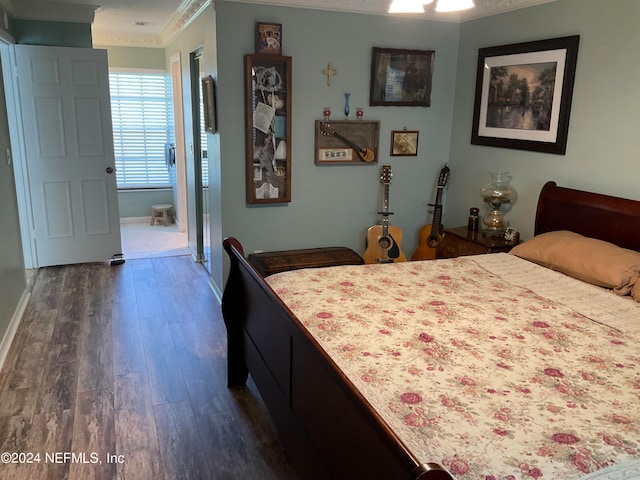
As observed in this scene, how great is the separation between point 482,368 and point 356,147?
105 inches

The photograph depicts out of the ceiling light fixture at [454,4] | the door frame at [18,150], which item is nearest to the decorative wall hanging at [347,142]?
the ceiling light fixture at [454,4]

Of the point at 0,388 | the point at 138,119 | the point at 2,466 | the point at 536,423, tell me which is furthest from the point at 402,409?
the point at 138,119

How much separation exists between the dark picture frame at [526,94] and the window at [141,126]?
4.32m

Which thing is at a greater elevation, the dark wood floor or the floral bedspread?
the floral bedspread

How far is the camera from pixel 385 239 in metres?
4.21

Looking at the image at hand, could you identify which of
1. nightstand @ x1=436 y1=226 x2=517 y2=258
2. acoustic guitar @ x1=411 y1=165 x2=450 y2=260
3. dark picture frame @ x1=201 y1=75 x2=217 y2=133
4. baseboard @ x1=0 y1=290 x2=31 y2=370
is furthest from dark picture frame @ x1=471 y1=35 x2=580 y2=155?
baseboard @ x1=0 y1=290 x2=31 y2=370

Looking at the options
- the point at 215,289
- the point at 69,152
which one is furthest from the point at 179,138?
the point at 215,289

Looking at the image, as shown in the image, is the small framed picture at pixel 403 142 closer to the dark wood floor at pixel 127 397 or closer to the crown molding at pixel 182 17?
the crown molding at pixel 182 17

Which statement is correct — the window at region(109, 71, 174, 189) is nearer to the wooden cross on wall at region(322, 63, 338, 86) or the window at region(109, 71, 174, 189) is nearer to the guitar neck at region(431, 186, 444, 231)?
the wooden cross on wall at region(322, 63, 338, 86)

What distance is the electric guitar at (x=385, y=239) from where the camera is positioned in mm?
4211

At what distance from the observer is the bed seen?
133 cm

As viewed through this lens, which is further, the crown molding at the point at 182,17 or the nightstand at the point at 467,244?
the crown molding at the point at 182,17

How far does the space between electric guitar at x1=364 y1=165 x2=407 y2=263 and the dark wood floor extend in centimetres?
135

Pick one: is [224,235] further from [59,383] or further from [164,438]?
[164,438]
